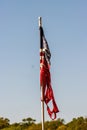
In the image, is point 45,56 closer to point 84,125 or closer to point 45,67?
point 45,67

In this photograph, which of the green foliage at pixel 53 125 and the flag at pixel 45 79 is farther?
the green foliage at pixel 53 125

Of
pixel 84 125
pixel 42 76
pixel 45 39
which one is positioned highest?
pixel 84 125

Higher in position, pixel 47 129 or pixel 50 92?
pixel 47 129

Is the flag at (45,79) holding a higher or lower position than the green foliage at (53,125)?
lower

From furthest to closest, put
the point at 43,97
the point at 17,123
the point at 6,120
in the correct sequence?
the point at 6,120, the point at 17,123, the point at 43,97

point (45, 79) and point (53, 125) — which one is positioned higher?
point (53, 125)

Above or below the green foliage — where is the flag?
below

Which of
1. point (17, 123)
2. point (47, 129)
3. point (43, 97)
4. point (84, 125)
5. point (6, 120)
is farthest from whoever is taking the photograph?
point (6, 120)

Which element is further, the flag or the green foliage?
the green foliage

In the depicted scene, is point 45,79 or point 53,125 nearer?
point 45,79

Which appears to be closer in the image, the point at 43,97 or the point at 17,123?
the point at 43,97

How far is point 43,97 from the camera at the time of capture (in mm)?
17109

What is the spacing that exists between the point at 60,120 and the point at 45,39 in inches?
3505

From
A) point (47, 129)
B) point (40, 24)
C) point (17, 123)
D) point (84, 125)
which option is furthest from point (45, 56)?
point (17, 123)
